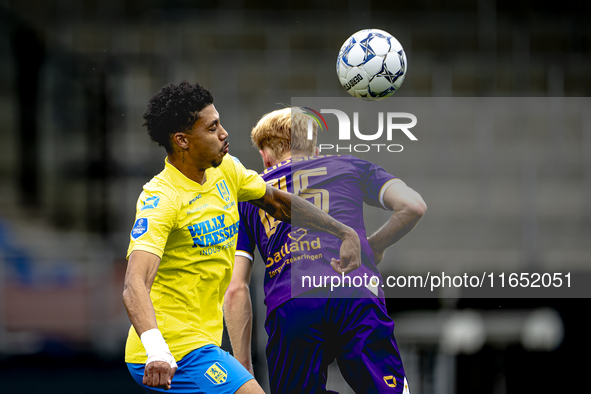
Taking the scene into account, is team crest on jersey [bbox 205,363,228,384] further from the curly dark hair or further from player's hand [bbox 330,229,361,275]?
the curly dark hair

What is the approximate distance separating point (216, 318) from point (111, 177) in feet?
13.3

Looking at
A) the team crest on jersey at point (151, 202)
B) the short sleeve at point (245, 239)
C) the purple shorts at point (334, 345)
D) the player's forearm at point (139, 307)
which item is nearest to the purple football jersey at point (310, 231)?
the short sleeve at point (245, 239)

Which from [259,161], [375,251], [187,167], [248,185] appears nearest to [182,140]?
[187,167]

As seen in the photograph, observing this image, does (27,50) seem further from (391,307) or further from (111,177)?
(391,307)

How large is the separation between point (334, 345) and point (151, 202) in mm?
1308

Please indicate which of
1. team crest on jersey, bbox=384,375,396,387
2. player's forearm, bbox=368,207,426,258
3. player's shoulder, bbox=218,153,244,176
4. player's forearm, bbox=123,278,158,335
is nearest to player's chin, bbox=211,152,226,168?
player's shoulder, bbox=218,153,244,176

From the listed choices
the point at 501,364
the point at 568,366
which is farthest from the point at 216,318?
the point at 568,366

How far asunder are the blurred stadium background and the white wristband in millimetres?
3286

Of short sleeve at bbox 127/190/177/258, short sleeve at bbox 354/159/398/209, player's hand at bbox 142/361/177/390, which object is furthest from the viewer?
short sleeve at bbox 354/159/398/209

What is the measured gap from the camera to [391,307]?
577 centimetres

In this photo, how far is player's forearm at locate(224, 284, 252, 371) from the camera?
142 inches

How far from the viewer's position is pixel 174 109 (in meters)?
2.81

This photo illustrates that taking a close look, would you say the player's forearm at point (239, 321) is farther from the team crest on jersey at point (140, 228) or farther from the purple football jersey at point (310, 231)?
the team crest on jersey at point (140, 228)

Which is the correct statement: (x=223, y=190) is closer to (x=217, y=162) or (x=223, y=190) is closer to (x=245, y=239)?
(x=217, y=162)
